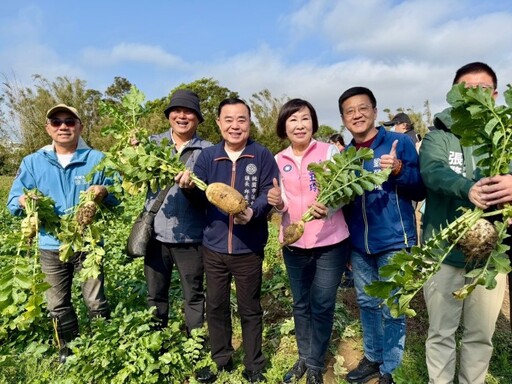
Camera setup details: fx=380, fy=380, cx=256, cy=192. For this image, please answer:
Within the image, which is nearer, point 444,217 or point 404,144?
point 444,217

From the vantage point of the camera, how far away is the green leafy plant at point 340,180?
7.95 ft

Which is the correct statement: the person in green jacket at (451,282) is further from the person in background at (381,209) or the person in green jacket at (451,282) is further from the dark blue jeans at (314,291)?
the dark blue jeans at (314,291)

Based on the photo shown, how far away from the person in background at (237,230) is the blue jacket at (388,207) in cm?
68

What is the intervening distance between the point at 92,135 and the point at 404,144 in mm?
16781

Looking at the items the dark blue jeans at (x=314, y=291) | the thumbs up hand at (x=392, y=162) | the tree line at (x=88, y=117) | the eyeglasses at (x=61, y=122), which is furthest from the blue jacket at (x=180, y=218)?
the tree line at (x=88, y=117)

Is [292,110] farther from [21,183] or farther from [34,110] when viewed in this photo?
[34,110]

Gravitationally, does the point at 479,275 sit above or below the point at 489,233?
below

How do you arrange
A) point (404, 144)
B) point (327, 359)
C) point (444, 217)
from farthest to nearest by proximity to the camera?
1. point (327, 359)
2. point (404, 144)
3. point (444, 217)

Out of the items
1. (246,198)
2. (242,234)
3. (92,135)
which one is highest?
(92,135)

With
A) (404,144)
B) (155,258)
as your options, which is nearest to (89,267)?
(155,258)

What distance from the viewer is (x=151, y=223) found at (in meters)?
2.95

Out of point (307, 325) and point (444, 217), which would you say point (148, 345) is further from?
point (444, 217)

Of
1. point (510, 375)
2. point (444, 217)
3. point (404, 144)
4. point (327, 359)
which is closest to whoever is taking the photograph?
point (444, 217)

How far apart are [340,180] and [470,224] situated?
0.84 meters
